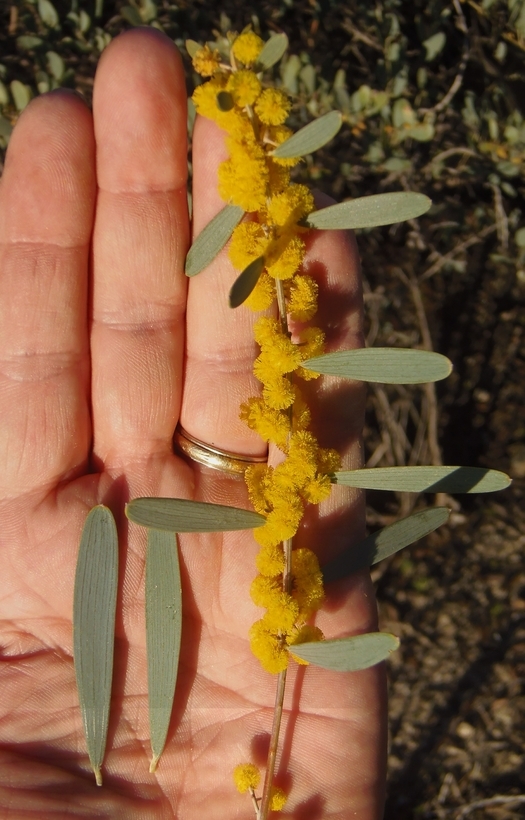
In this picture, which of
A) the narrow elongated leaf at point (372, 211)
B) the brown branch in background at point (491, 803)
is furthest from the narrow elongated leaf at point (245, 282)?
the brown branch in background at point (491, 803)

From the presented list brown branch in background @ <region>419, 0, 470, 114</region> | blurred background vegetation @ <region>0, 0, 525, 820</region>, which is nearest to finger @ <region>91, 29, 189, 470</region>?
blurred background vegetation @ <region>0, 0, 525, 820</region>

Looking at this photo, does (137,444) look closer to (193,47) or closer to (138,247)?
(138,247)

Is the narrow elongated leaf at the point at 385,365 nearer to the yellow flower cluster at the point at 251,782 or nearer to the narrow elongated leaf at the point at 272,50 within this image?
the narrow elongated leaf at the point at 272,50

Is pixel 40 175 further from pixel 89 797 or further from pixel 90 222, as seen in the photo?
pixel 89 797

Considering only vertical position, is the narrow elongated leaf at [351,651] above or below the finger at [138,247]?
below

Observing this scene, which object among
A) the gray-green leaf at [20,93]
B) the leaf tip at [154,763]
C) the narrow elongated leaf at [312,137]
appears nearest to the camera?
the narrow elongated leaf at [312,137]

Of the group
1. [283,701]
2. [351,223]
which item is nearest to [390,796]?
[283,701]
